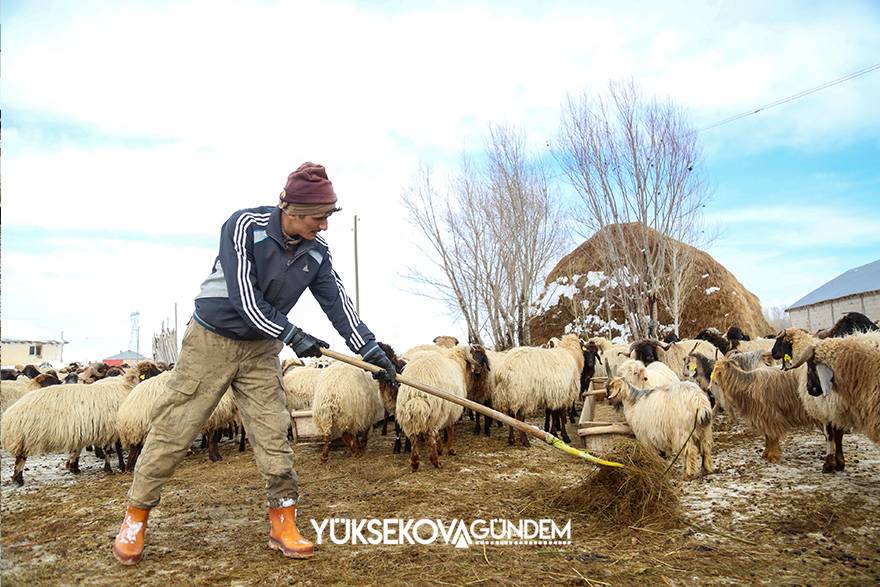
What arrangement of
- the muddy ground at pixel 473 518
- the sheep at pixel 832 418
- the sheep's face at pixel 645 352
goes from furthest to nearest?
the sheep's face at pixel 645 352
the sheep at pixel 832 418
the muddy ground at pixel 473 518

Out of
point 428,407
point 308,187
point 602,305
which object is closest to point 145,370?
point 428,407

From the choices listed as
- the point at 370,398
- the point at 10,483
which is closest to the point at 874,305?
the point at 370,398

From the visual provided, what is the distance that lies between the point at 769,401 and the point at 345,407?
4.96 m

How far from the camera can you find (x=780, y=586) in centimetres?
303

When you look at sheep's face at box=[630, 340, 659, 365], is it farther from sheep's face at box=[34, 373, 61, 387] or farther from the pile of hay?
sheep's face at box=[34, 373, 61, 387]

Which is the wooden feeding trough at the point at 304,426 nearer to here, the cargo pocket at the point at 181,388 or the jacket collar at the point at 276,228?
the cargo pocket at the point at 181,388

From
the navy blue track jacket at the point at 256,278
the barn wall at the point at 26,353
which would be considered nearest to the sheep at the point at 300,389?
the navy blue track jacket at the point at 256,278

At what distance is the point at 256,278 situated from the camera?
12.2ft

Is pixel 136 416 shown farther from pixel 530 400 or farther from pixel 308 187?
pixel 530 400

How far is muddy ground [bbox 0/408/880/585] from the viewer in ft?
10.6

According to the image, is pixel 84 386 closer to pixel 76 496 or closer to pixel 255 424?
pixel 76 496

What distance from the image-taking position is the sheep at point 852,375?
500 cm

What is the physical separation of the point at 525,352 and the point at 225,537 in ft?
17.7

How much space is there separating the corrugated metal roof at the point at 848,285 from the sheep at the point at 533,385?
1009 inches
